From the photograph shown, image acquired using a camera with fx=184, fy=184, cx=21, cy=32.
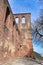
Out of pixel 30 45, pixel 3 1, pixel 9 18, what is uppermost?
pixel 3 1

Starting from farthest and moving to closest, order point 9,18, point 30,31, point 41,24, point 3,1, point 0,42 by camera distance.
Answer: point 30,31, point 41,24, point 9,18, point 3,1, point 0,42

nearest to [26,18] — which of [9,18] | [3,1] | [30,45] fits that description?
[30,45]

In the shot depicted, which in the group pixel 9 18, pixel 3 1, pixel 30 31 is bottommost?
pixel 30 31

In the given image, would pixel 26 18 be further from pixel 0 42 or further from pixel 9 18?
pixel 0 42

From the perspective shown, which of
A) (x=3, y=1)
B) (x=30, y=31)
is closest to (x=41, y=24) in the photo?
(x=30, y=31)

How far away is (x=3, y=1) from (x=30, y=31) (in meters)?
10.4

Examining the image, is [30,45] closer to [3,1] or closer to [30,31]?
[30,31]

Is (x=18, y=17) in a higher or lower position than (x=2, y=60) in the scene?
higher

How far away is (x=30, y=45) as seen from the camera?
18.4 metres

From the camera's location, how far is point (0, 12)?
25.5 feet

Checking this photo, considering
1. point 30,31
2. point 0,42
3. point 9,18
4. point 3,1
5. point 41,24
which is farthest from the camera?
point 30,31

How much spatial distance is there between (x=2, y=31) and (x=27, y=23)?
10.8 meters

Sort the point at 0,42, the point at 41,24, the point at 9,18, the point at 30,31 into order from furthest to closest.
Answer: the point at 30,31
the point at 41,24
the point at 9,18
the point at 0,42

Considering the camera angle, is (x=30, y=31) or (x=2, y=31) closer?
(x=2, y=31)
